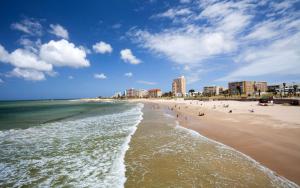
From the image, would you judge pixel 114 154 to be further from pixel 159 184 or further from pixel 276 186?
pixel 276 186

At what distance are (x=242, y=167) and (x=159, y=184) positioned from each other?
369 cm

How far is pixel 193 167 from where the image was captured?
28.0 ft

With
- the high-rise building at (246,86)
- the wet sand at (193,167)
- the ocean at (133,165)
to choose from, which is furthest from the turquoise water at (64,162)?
the high-rise building at (246,86)

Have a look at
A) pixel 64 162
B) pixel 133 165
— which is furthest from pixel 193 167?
pixel 64 162

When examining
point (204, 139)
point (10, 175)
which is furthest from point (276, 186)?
point (10, 175)

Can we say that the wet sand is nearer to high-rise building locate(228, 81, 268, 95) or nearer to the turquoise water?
the turquoise water

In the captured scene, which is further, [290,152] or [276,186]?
[290,152]

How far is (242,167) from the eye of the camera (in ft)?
27.2

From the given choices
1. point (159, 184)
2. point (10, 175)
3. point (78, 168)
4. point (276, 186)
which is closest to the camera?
point (276, 186)

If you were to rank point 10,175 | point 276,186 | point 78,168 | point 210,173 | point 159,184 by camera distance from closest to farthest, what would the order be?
point 276,186 < point 159,184 < point 210,173 < point 10,175 < point 78,168

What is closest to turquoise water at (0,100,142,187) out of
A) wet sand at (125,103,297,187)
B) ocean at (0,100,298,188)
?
ocean at (0,100,298,188)

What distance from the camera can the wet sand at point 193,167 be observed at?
7008mm

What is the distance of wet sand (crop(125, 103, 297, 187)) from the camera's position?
7008 millimetres

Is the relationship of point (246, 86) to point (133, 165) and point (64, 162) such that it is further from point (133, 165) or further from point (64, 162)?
point (64, 162)
